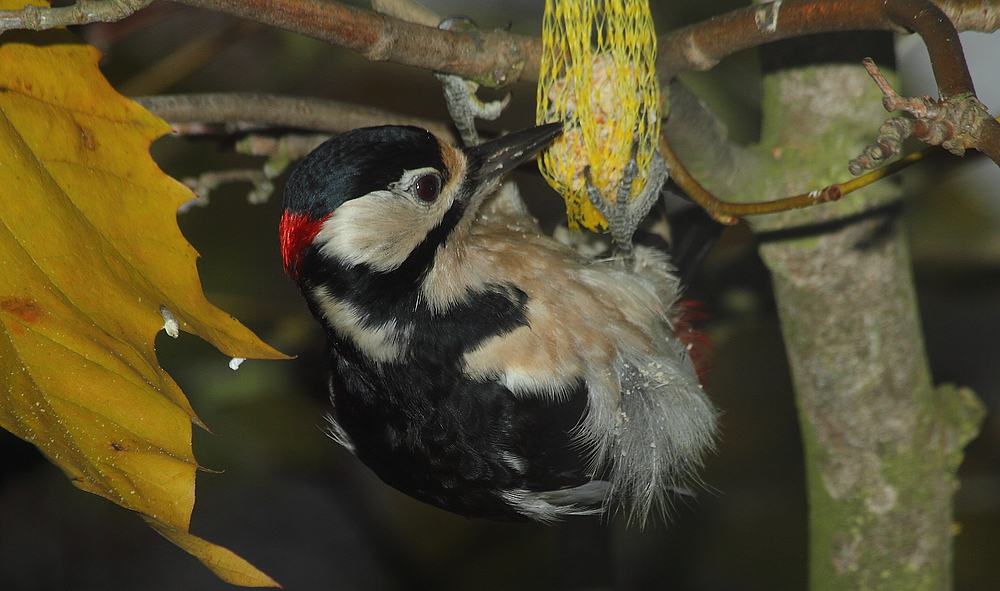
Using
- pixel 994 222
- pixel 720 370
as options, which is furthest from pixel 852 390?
pixel 720 370

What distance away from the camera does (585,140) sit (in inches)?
61.3

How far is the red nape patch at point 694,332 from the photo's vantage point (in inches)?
86.8

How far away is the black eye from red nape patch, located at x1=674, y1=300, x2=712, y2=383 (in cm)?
87

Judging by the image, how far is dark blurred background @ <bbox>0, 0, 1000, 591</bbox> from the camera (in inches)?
108

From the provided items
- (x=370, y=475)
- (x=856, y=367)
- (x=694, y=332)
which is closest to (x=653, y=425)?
(x=694, y=332)

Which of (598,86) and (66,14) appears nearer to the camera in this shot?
(66,14)

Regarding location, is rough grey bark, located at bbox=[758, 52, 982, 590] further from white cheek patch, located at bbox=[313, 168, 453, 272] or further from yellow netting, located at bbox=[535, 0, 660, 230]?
white cheek patch, located at bbox=[313, 168, 453, 272]

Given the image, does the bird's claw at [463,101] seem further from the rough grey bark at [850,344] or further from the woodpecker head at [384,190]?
the rough grey bark at [850,344]

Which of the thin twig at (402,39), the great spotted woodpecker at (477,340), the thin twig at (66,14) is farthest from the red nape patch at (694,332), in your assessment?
the thin twig at (66,14)

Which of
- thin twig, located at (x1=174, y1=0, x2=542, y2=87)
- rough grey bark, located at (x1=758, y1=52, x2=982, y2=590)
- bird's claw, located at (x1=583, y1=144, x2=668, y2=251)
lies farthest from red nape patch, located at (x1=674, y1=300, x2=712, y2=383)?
thin twig, located at (x1=174, y1=0, x2=542, y2=87)

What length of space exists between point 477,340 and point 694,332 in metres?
0.81

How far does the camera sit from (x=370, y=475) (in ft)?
13.4

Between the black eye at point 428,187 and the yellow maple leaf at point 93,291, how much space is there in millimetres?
485

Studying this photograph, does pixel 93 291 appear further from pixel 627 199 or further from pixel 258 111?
pixel 627 199
